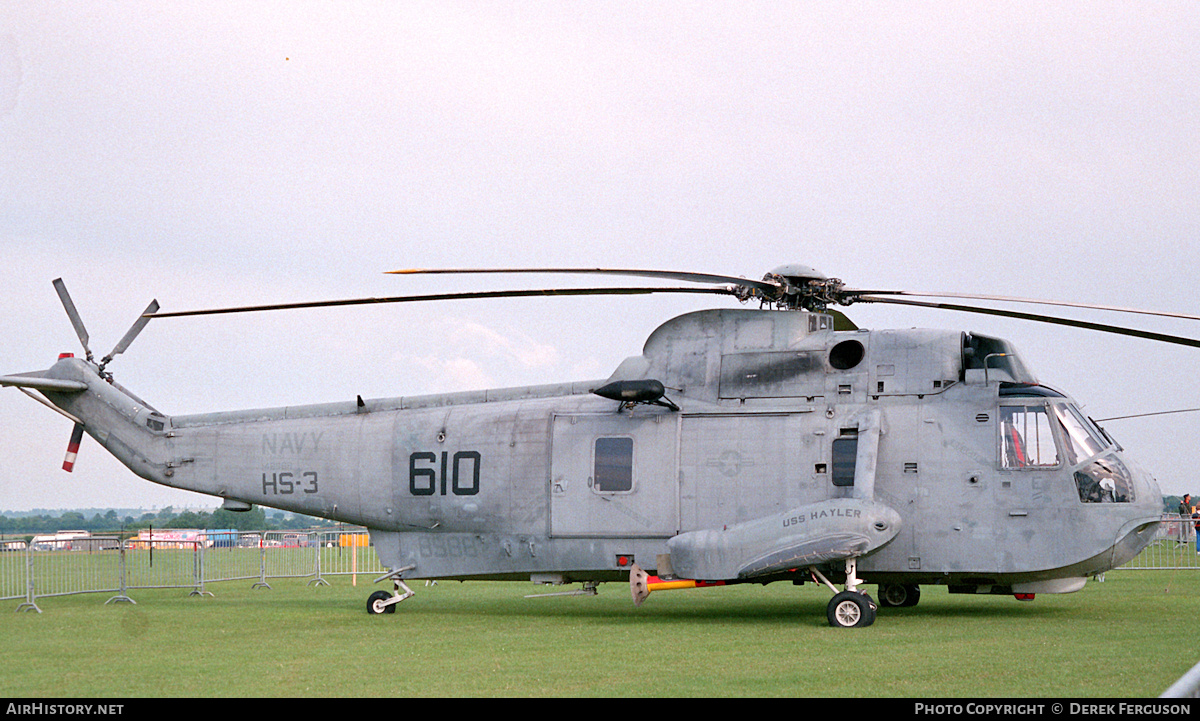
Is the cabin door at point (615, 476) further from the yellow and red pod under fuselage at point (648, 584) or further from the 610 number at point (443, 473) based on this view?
the 610 number at point (443, 473)

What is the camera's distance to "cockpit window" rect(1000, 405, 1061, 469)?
14.5m

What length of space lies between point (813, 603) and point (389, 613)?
21.7 ft

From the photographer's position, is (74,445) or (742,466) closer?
(742,466)

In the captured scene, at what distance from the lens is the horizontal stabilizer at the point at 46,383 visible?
1832cm

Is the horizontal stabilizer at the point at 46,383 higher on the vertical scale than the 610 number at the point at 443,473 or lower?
higher

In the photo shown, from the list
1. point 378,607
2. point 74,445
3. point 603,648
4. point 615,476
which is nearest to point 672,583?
point 615,476

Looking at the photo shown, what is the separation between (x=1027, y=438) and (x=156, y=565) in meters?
22.4

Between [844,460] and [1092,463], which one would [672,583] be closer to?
[844,460]

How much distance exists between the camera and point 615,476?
15.8m

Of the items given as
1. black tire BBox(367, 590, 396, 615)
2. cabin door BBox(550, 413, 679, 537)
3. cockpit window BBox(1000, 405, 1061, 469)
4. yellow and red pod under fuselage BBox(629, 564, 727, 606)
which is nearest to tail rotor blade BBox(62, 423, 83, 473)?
black tire BBox(367, 590, 396, 615)

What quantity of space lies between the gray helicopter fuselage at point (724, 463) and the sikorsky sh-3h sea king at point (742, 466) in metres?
0.03

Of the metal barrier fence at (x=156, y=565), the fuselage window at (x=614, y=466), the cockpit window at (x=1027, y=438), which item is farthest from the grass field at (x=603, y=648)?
the metal barrier fence at (x=156, y=565)
